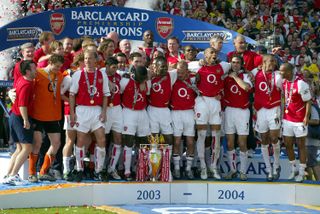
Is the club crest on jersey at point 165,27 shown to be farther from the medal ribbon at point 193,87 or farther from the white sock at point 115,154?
the white sock at point 115,154

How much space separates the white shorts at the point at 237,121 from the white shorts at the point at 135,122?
1.37m

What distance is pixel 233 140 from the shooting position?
624 inches

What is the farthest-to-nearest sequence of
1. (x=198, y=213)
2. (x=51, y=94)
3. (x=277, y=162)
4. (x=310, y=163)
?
(x=310, y=163)
(x=277, y=162)
(x=51, y=94)
(x=198, y=213)

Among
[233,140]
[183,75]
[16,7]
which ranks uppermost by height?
[16,7]

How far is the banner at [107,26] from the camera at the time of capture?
17.3 meters

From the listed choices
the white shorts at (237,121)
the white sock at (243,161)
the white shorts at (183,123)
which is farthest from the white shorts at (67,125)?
the white sock at (243,161)

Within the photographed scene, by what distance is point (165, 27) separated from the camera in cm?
1844

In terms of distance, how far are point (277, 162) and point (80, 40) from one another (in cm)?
388

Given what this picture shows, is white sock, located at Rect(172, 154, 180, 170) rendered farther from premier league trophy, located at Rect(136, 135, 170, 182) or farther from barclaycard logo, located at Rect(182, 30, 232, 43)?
barclaycard logo, located at Rect(182, 30, 232, 43)

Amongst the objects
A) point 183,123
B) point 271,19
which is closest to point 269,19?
point 271,19

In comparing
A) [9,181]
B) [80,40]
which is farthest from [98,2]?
[9,181]

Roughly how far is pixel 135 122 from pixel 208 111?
1.24 metres

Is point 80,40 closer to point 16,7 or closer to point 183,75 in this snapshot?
point 183,75

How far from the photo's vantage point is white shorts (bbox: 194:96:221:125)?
15.6 meters
